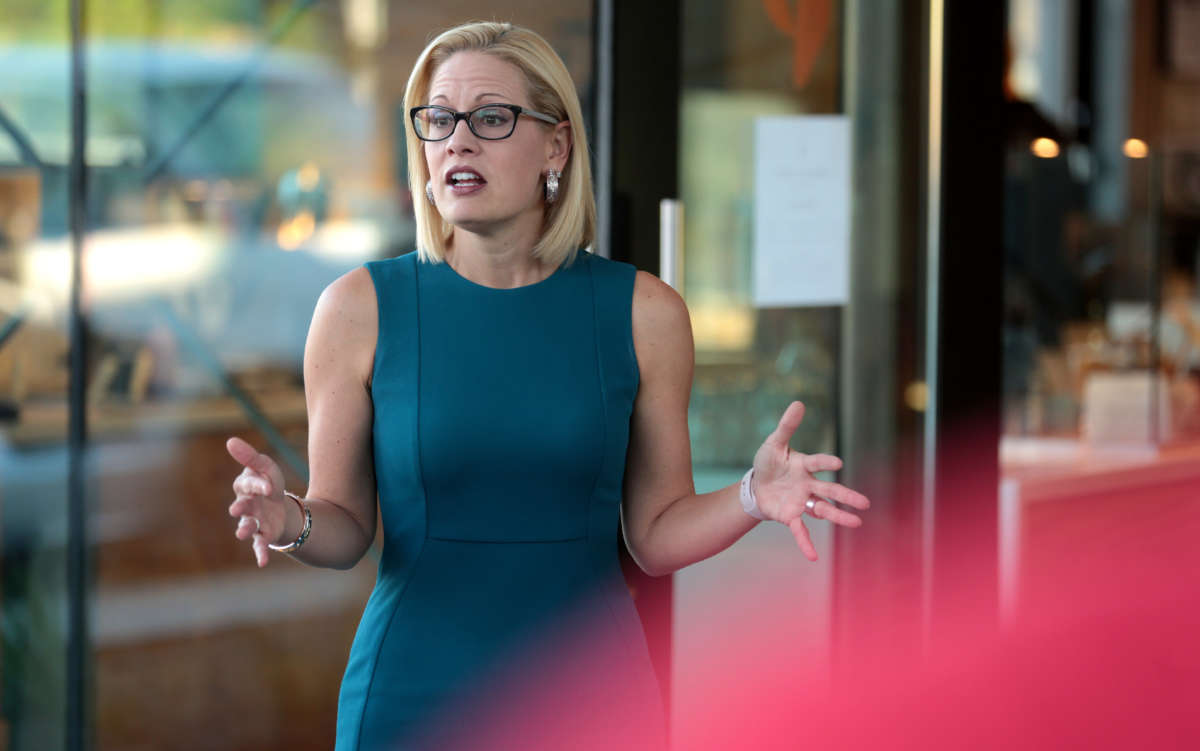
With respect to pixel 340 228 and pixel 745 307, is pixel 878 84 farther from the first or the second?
pixel 340 228

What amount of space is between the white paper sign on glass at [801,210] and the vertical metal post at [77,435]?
4.24ft

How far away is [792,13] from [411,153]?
131 centimetres

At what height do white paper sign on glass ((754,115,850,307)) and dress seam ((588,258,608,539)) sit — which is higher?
white paper sign on glass ((754,115,850,307))

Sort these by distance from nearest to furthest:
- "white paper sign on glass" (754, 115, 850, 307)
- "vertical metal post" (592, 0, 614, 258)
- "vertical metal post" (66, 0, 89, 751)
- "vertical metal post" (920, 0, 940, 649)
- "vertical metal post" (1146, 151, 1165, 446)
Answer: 1. "vertical metal post" (592, 0, 614, 258)
2. "vertical metal post" (66, 0, 89, 751)
3. "white paper sign on glass" (754, 115, 850, 307)
4. "vertical metal post" (920, 0, 940, 649)
5. "vertical metal post" (1146, 151, 1165, 446)

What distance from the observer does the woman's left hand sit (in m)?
1.27

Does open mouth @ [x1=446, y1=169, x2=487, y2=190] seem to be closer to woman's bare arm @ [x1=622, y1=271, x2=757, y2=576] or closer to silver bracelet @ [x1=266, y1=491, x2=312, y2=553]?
woman's bare arm @ [x1=622, y1=271, x2=757, y2=576]

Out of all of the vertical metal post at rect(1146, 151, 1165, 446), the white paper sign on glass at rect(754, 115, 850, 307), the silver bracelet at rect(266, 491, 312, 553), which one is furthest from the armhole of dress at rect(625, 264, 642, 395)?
the vertical metal post at rect(1146, 151, 1165, 446)

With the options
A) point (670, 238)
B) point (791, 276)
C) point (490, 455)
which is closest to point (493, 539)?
point (490, 455)

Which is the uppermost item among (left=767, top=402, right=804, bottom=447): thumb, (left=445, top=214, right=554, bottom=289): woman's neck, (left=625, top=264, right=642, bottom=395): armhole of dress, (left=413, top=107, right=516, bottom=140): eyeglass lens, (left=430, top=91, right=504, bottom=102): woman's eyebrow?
(left=430, top=91, right=504, bottom=102): woman's eyebrow

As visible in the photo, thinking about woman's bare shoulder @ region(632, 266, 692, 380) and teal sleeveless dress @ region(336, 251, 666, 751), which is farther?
woman's bare shoulder @ region(632, 266, 692, 380)

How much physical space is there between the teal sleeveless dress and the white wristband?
0.15 m

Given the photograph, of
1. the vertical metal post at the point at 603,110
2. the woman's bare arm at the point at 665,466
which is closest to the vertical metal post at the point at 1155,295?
the vertical metal post at the point at 603,110

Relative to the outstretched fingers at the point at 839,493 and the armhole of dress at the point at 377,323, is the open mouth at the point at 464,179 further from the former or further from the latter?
the outstretched fingers at the point at 839,493

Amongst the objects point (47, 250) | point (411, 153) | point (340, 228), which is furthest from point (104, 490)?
point (411, 153)
